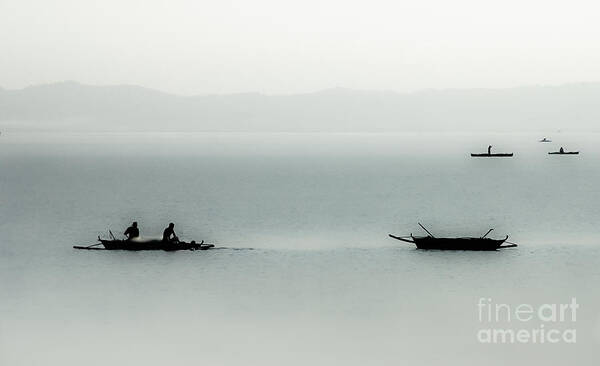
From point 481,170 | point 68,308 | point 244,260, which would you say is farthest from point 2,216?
point 481,170

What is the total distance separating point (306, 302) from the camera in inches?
1676

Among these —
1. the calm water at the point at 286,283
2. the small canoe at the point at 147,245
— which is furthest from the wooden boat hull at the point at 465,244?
the small canoe at the point at 147,245

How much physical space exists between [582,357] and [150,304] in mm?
18230

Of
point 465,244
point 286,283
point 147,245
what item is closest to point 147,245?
point 147,245

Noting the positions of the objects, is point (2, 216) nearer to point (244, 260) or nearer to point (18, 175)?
point (244, 260)

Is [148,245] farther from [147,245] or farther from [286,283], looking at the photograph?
[286,283]

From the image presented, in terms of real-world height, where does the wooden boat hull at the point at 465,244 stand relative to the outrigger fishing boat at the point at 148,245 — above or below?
above

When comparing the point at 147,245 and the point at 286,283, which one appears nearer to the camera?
the point at 286,283

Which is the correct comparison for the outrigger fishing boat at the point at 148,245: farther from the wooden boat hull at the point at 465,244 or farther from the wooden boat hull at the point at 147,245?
the wooden boat hull at the point at 465,244

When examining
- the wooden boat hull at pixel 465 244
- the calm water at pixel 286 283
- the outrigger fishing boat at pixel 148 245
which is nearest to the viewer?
the calm water at pixel 286 283

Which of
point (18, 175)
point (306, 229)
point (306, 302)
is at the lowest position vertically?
point (306, 302)

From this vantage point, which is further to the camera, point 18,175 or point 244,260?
point 18,175

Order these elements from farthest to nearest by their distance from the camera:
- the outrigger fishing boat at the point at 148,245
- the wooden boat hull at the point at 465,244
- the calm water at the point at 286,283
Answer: the wooden boat hull at the point at 465,244
the outrigger fishing boat at the point at 148,245
the calm water at the point at 286,283

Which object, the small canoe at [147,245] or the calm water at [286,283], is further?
the small canoe at [147,245]
